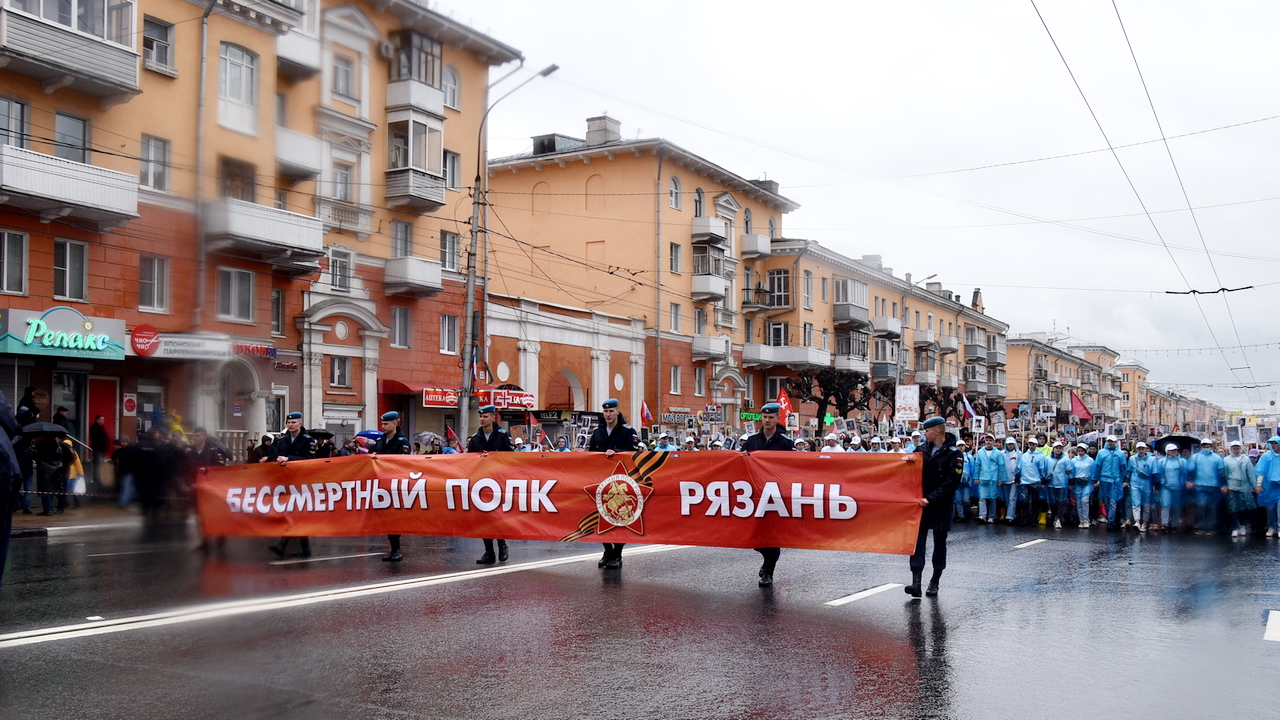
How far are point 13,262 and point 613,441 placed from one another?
6.60 meters

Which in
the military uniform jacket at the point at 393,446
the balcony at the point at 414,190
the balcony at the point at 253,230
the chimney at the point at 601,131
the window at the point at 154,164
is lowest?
the military uniform jacket at the point at 393,446

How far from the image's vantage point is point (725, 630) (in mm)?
8328

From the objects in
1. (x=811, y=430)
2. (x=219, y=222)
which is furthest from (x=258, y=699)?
(x=811, y=430)

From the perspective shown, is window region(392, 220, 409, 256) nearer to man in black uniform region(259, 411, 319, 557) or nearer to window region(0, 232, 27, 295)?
window region(0, 232, 27, 295)

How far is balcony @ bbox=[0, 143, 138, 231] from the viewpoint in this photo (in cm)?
224

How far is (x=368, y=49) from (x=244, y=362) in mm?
782

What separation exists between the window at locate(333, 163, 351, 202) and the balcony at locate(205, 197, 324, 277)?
0.09 m

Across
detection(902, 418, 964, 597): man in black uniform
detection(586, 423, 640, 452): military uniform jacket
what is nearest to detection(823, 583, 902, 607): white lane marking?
detection(902, 418, 964, 597): man in black uniform

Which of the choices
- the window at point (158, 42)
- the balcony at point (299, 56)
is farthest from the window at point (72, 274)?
the balcony at point (299, 56)

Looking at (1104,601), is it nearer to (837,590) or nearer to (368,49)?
(837,590)

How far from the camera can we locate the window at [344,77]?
2.26 metres

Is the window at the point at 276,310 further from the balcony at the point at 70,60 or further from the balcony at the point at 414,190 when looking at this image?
the balcony at the point at 70,60

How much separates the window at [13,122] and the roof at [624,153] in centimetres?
4589

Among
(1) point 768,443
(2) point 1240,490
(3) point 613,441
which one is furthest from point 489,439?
(2) point 1240,490
